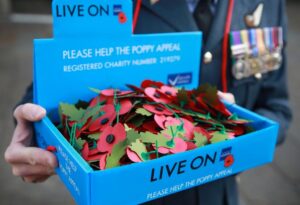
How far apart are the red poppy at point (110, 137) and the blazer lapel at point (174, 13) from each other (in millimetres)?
366

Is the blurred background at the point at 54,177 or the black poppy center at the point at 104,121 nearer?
the black poppy center at the point at 104,121

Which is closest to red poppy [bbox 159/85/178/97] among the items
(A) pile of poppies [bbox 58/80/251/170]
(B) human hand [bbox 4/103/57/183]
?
(A) pile of poppies [bbox 58/80/251/170]

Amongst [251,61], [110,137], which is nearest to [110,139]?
[110,137]

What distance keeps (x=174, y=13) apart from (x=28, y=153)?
0.43 metres

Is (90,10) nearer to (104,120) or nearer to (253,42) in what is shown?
(104,120)

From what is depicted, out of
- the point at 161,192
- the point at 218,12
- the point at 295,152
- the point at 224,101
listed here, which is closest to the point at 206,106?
the point at 224,101

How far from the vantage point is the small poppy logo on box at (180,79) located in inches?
30.7

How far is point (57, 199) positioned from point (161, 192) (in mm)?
1655

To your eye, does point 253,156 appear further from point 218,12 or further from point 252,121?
point 218,12

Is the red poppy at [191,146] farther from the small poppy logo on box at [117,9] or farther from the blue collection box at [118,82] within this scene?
the small poppy logo on box at [117,9]

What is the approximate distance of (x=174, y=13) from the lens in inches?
33.4

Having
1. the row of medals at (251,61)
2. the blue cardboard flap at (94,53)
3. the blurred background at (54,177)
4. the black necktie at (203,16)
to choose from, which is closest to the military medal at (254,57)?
the row of medals at (251,61)

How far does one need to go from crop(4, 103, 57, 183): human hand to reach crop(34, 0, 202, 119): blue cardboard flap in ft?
0.10

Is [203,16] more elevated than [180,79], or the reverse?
[203,16]
